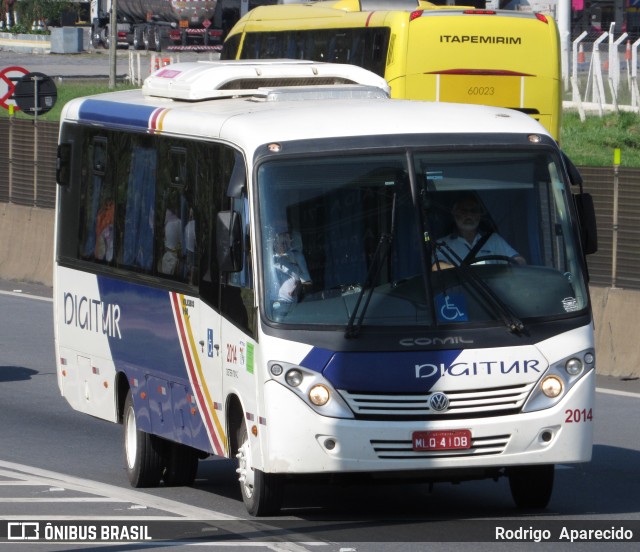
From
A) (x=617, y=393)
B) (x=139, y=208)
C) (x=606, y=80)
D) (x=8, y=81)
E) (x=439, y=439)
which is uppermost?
(x=139, y=208)

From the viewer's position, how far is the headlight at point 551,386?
10.0 meters

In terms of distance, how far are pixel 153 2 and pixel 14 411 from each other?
6325 centimetres

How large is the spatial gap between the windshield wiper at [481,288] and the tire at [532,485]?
101cm

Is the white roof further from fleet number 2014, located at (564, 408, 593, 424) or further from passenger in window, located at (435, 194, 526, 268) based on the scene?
fleet number 2014, located at (564, 408, 593, 424)

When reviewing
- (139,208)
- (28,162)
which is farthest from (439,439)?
(28,162)

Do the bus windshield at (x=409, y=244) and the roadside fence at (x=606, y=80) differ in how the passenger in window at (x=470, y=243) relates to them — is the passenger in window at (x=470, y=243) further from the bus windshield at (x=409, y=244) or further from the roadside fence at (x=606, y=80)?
the roadside fence at (x=606, y=80)

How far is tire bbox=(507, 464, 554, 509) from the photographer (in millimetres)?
10625

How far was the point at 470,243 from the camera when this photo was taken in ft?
33.7

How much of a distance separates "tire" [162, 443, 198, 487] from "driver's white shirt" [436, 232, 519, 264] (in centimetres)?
299

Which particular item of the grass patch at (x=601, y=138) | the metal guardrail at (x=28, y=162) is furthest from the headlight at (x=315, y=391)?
the grass patch at (x=601, y=138)

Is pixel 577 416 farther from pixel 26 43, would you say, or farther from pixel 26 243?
pixel 26 43

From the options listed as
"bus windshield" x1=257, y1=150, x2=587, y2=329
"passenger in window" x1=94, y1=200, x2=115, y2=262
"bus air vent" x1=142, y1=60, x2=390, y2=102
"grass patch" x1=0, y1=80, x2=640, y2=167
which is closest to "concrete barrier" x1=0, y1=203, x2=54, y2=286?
"grass patch" x1=0, y1=80, x2=640, y2=167

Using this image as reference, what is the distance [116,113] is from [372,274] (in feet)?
11.7

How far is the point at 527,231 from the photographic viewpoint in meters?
10.5
